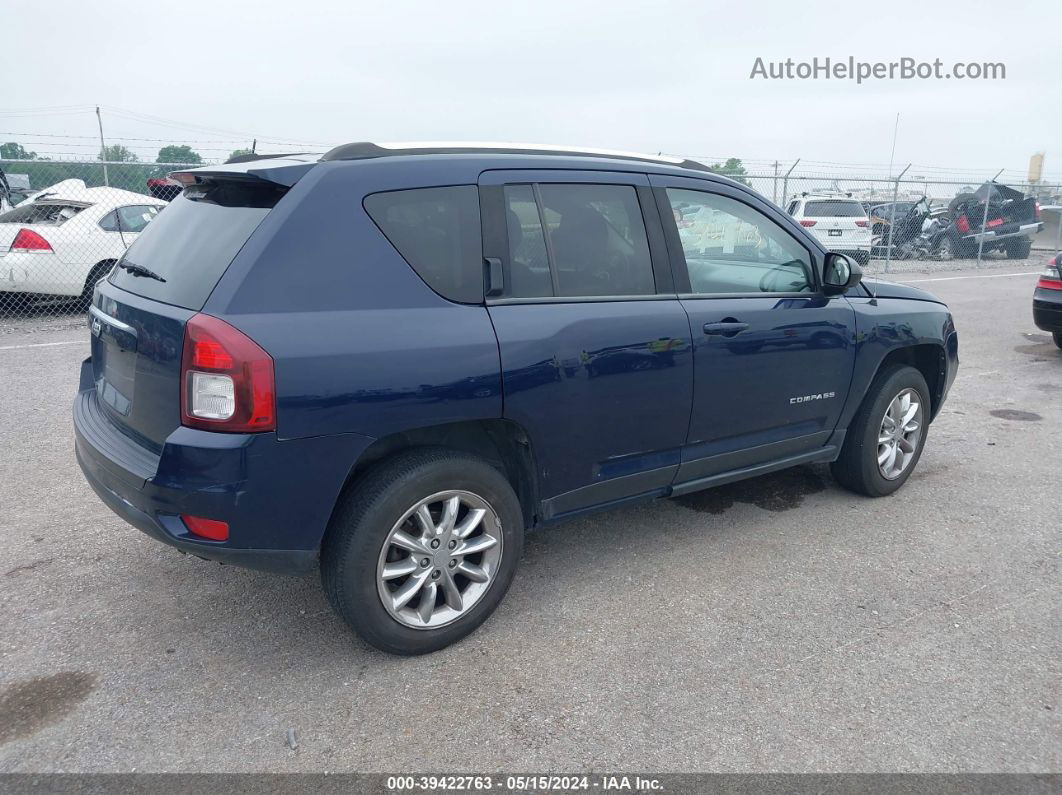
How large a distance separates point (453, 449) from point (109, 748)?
1454mm

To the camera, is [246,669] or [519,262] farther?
[519,262]

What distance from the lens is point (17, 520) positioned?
4168mm

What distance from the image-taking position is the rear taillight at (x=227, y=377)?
8.35 feet

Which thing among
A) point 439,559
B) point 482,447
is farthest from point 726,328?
point 439,559

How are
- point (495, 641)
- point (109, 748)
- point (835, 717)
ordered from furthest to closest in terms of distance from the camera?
point (495, 641) < point (835, 717) < point (109, 748)

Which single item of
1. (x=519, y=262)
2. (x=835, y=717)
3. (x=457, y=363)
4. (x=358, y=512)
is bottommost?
(x=835, y=717)

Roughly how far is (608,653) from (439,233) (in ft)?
5.56

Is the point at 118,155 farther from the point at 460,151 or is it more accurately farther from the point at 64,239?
the point at 460,151

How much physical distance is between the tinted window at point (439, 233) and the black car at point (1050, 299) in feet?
25.0

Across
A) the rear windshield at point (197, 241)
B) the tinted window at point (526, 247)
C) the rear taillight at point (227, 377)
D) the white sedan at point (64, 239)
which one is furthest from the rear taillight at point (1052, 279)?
the white sedan at point (64, 239)

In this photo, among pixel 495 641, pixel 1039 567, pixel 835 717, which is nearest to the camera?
pixel 835 717

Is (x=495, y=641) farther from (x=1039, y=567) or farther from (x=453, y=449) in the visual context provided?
(x=1039, y=567)

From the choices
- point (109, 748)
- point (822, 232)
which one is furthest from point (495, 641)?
point (822, 232)

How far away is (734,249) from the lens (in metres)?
4.04
